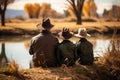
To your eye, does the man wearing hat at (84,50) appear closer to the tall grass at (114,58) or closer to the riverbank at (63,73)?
the riverbank at (63,73)

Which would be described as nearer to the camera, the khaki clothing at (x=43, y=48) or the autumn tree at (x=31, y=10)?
the khaki clothing at (x=43, y=48)

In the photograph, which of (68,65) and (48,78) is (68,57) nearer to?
(68,65)

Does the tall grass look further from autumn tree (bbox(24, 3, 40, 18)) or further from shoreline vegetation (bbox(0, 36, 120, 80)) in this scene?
autumn tree (bbox(24, 3, 40, 18))

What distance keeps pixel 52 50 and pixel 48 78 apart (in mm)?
1158

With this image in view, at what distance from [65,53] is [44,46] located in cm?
44

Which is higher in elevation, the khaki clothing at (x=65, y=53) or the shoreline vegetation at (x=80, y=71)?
the khaki clothing at (x=65, y=53)

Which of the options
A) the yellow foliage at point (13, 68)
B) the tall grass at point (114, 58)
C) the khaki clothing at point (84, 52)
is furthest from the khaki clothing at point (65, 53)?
the yellow foliage at point (13, 68)

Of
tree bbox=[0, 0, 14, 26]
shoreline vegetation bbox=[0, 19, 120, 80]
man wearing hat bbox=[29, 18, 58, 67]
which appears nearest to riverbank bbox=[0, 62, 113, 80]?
shoreline vegetation bbox=[0, 19, 120, 80]

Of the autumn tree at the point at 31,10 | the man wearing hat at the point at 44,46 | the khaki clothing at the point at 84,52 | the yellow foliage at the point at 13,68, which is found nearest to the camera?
the yellow foliage at the point at 13,68

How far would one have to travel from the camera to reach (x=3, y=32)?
922 inches

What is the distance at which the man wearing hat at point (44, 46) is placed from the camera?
7.28 metres

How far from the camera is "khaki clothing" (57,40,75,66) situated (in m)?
7.33

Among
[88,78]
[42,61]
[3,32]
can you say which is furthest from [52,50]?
[3,32]

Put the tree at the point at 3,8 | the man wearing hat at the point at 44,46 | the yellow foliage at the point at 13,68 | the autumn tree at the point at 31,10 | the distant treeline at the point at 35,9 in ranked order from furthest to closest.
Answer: the distant treeline at the point at 35,9, the autumn tree at the point at 31,10, the tree at the point at 3,8, the man wearing hat at the point at 44,46, the yellow foliage at the point at 13,68
